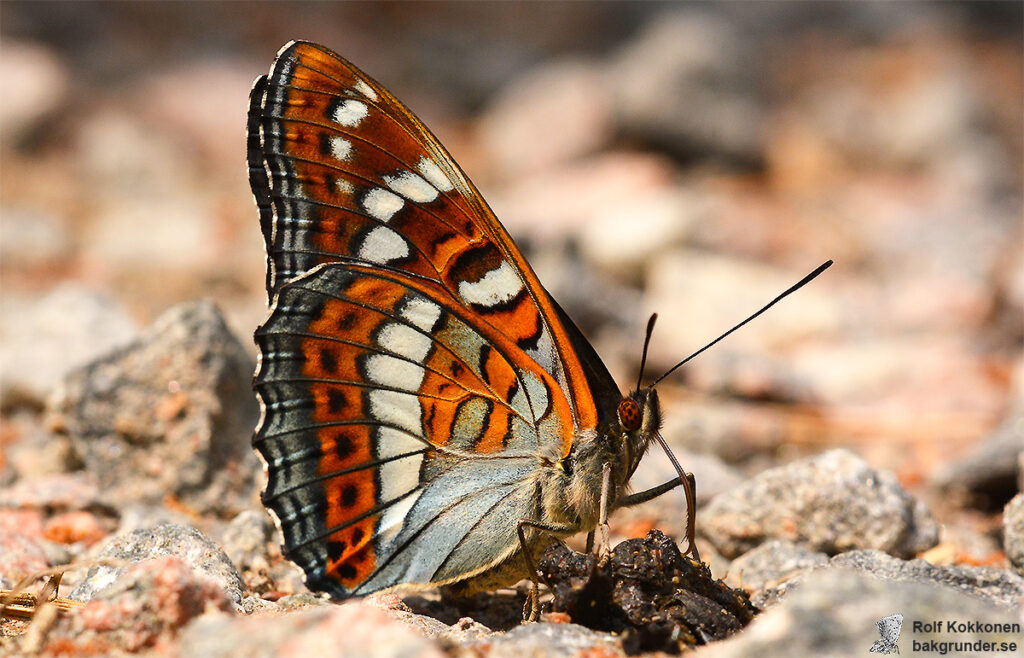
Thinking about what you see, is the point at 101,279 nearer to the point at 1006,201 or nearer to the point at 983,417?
the point at 983,417

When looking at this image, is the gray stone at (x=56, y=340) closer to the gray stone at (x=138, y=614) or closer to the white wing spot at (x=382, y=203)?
the white wing spot at (x=382, y=203)

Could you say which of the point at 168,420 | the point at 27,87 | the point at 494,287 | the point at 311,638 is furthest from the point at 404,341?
the point at 27,87

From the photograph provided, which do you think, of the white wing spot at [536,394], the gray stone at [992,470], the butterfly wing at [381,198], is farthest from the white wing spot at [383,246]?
the gray stone at [992,470]

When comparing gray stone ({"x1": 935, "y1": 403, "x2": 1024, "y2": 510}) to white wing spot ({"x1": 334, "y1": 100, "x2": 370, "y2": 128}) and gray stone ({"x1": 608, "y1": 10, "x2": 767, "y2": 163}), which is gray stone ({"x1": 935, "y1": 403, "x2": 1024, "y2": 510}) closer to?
white wing spot ({"x1": 334, "y1": 100, "x2": 370, "y2": 128})

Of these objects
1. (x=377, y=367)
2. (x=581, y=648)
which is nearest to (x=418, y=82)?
(x=377, y=367)

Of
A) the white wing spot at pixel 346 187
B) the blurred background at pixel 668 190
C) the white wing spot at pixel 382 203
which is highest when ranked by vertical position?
the blurred background at pixel 668 190

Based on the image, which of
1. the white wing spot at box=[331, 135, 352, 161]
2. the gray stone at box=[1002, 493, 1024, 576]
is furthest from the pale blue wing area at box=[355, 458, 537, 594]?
the gray stone at box=[1002, 493, 1024, 576]
